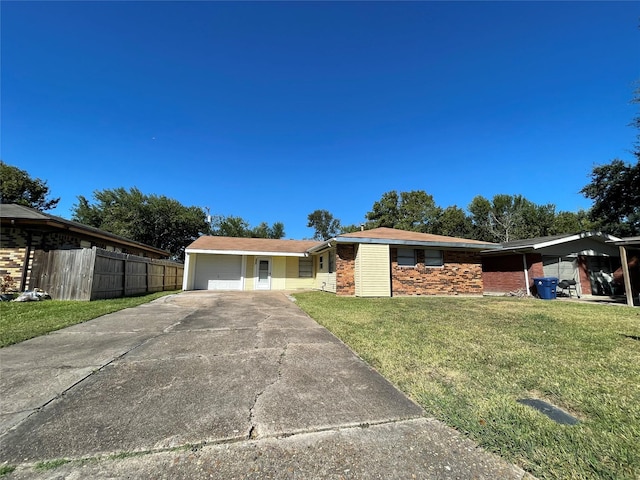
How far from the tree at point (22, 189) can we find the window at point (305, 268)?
91.6 feet

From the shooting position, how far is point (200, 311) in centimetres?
768

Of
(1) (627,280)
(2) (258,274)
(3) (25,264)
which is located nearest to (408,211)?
(2) (258,274)

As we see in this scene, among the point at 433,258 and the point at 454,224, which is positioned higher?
the point at 454,224

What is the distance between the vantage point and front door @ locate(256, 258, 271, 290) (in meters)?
17.0

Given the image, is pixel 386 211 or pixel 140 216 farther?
pixel 386 211

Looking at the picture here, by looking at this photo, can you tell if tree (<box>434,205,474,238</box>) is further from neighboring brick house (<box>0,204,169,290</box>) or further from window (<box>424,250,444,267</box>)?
neighboring brick house (<box>0,204,169,290</box>)

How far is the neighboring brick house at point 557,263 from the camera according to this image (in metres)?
13.6

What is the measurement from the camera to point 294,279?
17.8 m

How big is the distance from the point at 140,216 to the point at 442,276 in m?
31.8

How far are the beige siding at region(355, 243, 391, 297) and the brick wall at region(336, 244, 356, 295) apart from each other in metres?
0.32

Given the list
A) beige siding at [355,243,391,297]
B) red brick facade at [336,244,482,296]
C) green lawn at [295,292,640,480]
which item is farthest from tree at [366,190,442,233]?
green lawn at [295,292,640,480]

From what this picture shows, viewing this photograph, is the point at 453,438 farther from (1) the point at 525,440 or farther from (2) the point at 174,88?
(2) the point at 174,88

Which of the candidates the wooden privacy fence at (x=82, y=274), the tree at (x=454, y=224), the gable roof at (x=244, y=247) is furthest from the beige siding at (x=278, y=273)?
the tree at (x=454, y=224)

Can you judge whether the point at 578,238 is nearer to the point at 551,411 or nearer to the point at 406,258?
the point at 406,258
